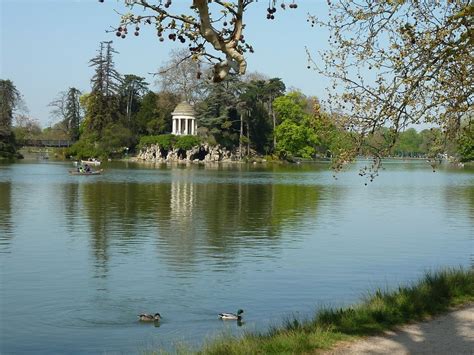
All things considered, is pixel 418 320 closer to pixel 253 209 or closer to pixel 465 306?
pixel 465 306

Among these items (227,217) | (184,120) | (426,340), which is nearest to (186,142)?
(184,120)

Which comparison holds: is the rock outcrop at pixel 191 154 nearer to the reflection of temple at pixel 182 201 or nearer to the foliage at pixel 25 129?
the foliage at pixel 25 129

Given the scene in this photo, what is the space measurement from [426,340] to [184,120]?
101584 mm

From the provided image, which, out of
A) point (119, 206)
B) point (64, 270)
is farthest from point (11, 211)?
point (64, 270)

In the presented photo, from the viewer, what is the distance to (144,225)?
30250 mm

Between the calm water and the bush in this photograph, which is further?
the bush

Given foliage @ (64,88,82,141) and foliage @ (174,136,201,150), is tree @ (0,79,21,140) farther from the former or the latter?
foliage @ (174,136,201,150)

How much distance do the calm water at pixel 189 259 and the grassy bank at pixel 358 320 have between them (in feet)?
8.08

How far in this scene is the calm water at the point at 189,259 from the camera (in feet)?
49.1

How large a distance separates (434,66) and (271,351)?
589 cm

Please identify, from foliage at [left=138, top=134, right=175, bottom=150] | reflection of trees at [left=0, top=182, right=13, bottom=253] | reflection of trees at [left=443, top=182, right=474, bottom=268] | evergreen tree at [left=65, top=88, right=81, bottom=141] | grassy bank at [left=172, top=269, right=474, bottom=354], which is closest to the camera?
grassy bank at [left=172, top=269, right=474, bottom=354]

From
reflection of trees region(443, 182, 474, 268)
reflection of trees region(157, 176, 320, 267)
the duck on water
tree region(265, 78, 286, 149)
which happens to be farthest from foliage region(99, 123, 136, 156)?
the duck on water

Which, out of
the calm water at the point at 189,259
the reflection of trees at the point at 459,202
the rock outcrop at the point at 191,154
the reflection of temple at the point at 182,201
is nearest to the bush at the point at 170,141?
the rock outcrop at the point at 191,154

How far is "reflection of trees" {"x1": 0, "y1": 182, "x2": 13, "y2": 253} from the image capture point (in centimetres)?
2508
